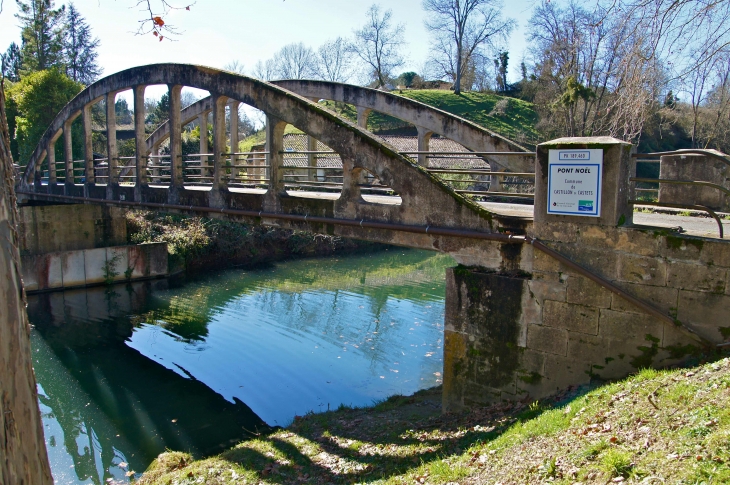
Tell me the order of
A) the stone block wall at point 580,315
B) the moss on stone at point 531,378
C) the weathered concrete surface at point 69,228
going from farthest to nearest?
the weathered concrete surface at point 69,228 < the moss on stone at point 531,378 < the stone block wall at point 580,315

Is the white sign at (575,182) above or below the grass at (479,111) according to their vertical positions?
below

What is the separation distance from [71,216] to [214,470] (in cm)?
1804

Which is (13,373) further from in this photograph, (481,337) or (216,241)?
(216,241)

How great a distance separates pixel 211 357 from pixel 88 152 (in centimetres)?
914

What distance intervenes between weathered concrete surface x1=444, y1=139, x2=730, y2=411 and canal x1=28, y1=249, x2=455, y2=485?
11.0 feet

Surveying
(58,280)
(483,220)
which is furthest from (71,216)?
(483,220)

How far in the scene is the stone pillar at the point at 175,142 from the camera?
Result: 12539mm

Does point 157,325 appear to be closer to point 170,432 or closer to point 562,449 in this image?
point 170,432

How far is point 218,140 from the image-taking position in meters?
11.8

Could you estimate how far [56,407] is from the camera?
11.1 metres

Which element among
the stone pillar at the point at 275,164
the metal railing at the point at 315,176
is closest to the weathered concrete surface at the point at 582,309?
the metal railing at the point at 315,176

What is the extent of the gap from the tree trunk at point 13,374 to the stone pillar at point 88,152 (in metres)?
16.5

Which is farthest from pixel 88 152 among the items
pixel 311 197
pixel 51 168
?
pixel 311 197

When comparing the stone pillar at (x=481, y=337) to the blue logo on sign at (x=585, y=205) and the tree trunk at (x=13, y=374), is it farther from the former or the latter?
the tree trunk at (x=13, y=374)
